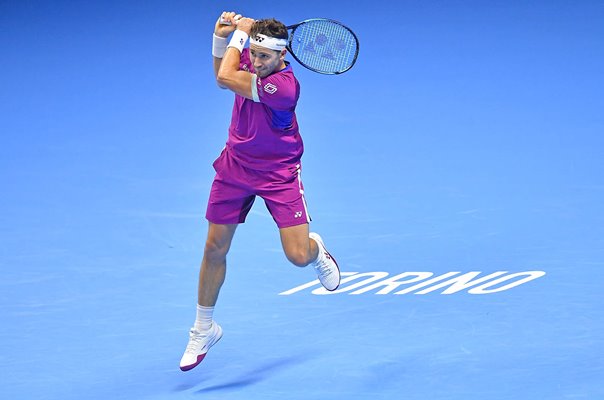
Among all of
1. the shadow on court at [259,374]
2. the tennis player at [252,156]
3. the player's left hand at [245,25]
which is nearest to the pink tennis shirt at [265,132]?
the tennis player at [252,156]

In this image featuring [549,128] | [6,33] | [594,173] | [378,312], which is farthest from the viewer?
[6,33]

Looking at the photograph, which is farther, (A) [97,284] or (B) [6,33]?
(B) [6,33]

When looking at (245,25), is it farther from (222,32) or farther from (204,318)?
(204,318)

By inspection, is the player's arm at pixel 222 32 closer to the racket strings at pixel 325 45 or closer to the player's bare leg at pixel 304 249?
the racket strings at pixel 325 45

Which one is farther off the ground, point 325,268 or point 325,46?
point 325,46

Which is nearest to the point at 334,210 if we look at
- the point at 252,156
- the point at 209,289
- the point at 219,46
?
the point at 209,289

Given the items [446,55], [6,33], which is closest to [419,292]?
[446,55]

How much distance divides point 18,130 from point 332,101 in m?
2.97

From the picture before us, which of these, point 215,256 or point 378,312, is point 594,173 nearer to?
point 378,312

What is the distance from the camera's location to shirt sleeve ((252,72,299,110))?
7.39 m

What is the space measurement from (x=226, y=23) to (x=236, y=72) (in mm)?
292

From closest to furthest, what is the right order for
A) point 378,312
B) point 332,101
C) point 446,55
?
point 378,312 → point 332,101 → point 446,55

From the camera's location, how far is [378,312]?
862 centimetres

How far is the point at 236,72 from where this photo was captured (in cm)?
745
